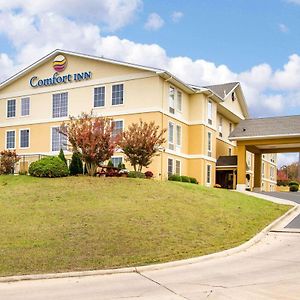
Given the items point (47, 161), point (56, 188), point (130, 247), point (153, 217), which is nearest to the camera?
point (130, 247)

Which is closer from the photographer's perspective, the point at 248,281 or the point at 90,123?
the point at 248,281

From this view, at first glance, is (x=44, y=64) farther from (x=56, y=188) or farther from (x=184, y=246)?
(x=184, y=246)

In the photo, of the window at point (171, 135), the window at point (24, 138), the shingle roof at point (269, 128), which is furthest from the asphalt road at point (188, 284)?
the window at point (24, 138)

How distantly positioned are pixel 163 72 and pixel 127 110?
4352 millimetres

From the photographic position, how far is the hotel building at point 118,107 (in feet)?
119

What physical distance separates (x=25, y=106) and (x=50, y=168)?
18.9m

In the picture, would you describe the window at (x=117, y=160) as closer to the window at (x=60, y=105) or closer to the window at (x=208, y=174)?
the window at (x=60, y=105)

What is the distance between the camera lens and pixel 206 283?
32.7 feet

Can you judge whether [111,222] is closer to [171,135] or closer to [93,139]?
[93,139]

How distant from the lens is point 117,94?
3772cm

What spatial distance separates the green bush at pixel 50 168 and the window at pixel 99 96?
1288 cm

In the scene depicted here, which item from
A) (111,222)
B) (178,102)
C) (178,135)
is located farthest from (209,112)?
(111,222)

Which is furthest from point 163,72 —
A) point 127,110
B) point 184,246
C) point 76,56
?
point 184,246

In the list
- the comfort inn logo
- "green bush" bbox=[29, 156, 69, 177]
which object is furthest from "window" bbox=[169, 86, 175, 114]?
"green bush" bbox=[29, 156, 69, 177]
